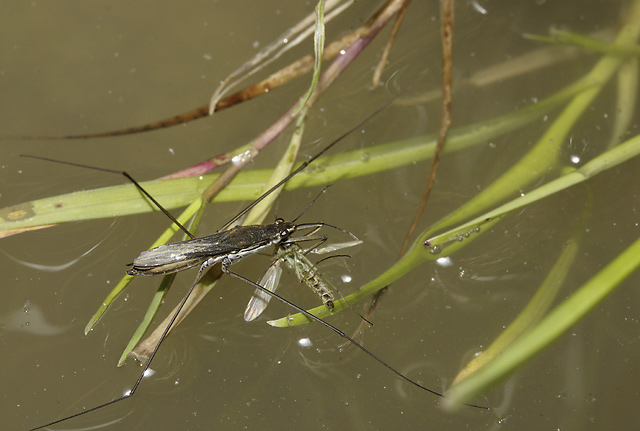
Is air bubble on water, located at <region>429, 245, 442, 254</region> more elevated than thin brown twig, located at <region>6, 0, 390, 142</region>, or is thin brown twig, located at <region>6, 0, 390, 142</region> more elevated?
thin brown twig, located at <region>6, 0, 390, 142</region>

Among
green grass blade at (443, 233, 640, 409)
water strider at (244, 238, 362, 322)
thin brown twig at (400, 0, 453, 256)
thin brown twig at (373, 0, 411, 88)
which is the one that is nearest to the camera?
green grass blade at (443, 233, 640, 409)

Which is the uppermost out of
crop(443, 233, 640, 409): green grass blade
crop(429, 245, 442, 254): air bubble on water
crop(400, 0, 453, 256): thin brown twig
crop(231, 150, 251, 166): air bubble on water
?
crop(400, 0, 453, 256): thin brown twig

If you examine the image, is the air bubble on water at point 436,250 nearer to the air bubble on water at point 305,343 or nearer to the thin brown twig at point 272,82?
the air bubble on water at point 305,343

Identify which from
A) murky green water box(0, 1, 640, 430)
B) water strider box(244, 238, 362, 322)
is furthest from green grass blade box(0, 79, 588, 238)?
water strider box(244, 238, 362, 322)

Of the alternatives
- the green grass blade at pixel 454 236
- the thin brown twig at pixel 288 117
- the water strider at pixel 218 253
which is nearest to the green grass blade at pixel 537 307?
the water strider at pixel 218 253

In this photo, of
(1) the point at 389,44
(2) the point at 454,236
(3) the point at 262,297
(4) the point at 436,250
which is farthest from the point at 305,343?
(1) the point at 389,44

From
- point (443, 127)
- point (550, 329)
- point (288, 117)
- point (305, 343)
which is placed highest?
point (443, 127)

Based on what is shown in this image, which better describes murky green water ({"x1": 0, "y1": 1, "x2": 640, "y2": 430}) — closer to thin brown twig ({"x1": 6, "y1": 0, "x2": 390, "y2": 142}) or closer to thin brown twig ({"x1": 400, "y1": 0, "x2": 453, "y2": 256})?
thin brown twig ({"x1": 400, "y1": 0, "x2": 453, "y2": 256})

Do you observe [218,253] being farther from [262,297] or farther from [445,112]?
[445,112]

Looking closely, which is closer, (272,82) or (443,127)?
(443,127)
